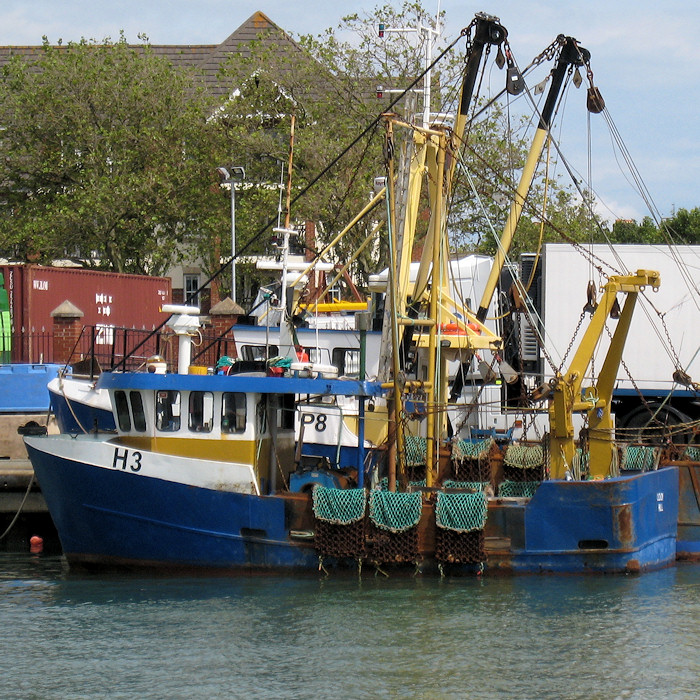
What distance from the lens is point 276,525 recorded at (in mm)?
15930

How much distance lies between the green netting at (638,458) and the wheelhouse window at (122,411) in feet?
25.9

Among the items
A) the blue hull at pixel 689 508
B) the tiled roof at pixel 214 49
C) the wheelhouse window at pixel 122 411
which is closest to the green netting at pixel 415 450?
the blue hull at pixel 689 508

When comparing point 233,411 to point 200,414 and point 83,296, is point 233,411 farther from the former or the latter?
point 83,296

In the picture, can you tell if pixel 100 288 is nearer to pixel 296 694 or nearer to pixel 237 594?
pixel 237 594

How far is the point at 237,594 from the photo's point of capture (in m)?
15.0

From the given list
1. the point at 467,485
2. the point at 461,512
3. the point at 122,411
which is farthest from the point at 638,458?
the point at 122,411

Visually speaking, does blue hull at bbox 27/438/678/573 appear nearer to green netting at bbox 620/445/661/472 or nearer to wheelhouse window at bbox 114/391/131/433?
wheelhouse window at bbox 114/391/131/433

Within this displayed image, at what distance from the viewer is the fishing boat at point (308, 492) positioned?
1564 cm

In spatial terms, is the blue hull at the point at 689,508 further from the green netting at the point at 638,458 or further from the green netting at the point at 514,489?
the green netting at the point at 514,489

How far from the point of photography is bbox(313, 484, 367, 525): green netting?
1555 centimetres

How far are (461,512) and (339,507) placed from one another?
5.15ft

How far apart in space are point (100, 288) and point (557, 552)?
17.8 meters

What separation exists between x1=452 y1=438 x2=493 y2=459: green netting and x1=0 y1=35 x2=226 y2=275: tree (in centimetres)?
1794

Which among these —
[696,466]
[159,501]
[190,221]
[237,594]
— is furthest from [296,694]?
[190,221]
